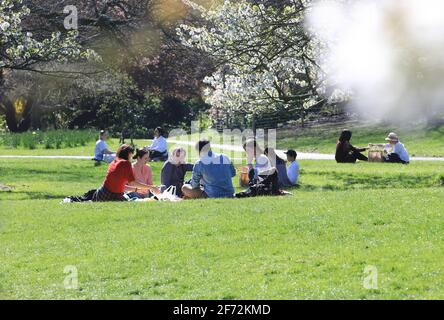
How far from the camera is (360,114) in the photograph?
150 ft

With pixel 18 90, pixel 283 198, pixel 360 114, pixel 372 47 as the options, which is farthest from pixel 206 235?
pixel 18 90

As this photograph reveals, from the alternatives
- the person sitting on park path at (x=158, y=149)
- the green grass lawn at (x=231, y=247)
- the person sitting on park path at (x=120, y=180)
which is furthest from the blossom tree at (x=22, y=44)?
the person sitting on park path at (x=120, y=180)

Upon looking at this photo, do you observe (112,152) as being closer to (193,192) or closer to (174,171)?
(174,171)

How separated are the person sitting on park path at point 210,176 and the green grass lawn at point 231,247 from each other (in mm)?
793

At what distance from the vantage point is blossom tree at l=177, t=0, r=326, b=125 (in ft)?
69.8

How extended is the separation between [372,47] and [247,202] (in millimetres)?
6922

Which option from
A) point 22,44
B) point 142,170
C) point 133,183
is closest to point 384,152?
point 142,170

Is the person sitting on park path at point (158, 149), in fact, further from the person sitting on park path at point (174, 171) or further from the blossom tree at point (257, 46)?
the person sitting on park path at point (174, 171)

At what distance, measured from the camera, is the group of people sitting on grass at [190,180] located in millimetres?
15375

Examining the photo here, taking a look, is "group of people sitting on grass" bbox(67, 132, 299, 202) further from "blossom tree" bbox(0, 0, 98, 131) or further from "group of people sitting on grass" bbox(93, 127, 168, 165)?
"group of people sitting on grass" bbox(93, 127, 168, 165)

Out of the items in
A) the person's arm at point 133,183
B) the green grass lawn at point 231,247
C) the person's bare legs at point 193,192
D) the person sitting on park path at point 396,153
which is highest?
the person sitting on park path at point 396,153

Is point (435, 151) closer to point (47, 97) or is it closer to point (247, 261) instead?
point (247, 261)

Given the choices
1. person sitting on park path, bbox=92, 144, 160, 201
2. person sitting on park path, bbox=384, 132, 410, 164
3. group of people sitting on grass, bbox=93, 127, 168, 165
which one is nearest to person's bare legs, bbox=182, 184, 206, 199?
person sitting on park path, bbox=92, 144, 160, 201

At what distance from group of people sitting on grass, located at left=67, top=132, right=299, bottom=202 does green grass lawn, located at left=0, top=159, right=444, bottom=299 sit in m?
0.65
